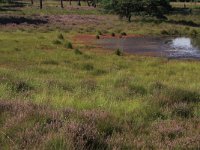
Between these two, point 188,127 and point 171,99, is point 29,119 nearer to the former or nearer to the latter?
point 188,127

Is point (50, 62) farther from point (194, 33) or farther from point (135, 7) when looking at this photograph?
point (135, 7)

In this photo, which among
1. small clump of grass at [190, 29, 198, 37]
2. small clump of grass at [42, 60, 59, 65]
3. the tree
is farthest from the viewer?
the tree

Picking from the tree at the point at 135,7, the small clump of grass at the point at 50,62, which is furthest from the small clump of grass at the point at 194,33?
the small clump of grass at the point at 50,62

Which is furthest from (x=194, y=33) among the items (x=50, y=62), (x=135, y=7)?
(x=50, y=62)

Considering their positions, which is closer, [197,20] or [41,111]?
[41,111]

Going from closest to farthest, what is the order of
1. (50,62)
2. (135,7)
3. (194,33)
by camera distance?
(50,62), (194,33), (135,7)

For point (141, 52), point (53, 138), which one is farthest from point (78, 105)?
point (141, 52)

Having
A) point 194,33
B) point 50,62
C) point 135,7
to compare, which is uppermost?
point 135,7

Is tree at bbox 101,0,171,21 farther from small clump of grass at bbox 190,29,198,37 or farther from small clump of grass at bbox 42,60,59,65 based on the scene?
small clump of grass at bbox 42,60,59,65

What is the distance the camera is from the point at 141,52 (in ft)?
116

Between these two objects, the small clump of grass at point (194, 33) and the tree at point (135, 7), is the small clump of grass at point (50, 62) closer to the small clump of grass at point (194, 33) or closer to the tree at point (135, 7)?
the small clump of grass at point (194, 33)

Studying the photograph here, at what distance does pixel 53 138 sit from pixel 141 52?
2933cm

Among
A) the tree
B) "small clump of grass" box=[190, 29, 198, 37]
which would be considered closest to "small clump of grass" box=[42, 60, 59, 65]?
"small clump of grass" box=[190, 29, 198, 37]

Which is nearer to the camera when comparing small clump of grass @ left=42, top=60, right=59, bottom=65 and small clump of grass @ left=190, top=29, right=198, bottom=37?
small clump of grass @ left=42, top=60, right=59, bottom=65
